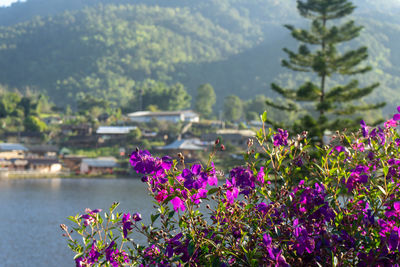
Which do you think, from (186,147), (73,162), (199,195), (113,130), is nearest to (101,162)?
(73,162)

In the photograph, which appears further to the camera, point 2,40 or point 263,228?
point 2,40

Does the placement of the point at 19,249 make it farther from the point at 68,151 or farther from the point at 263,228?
the point at 68,151

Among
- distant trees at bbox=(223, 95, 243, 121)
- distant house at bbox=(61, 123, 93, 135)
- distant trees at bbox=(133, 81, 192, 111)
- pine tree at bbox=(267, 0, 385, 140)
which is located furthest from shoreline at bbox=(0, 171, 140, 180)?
distant trees at bbox=(223, 95, 243, 121)

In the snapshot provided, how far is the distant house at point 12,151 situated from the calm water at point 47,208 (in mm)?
5158

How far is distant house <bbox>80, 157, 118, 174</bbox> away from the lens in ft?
154

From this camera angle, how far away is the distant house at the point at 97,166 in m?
46.9

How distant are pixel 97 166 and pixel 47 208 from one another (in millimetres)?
21058

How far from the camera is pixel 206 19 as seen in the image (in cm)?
16700

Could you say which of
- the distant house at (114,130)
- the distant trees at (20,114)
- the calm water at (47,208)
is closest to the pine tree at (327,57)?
the calm water at (47,208)

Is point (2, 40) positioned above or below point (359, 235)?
above

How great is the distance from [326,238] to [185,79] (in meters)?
114

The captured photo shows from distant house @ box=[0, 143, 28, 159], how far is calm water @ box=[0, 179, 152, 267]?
5158 mm

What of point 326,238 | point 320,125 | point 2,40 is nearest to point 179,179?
point 326,238

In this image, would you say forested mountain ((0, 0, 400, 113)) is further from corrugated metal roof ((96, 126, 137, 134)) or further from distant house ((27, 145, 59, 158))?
distant house ((27, 145, 59, 158))
